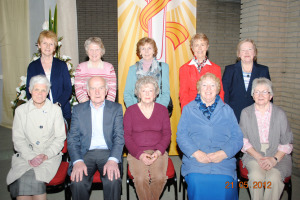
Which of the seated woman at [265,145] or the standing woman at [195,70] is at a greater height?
the standing woman at [195,70]

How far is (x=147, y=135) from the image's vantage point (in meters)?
2.64

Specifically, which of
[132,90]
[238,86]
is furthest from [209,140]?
[132,90]

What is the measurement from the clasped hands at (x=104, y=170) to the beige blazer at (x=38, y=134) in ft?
0.90

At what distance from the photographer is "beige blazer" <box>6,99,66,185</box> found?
98.5 inches

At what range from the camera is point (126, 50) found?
4000 millimetres

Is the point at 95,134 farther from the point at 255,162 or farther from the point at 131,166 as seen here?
the point at 255,162

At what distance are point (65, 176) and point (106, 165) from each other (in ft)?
1.53

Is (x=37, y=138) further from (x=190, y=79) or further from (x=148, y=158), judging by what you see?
(x=190, y=79)

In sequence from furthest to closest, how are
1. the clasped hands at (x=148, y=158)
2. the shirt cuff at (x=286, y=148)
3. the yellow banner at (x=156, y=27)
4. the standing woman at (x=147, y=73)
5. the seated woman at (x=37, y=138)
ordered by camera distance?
the yellow banner at (x=156, y=27), the standing woman at (x=147, y=73), the shirt cuff at (x=286, y=148), the clasped hands at (x=148, y=158), the seated woman at (x=37, y=138)

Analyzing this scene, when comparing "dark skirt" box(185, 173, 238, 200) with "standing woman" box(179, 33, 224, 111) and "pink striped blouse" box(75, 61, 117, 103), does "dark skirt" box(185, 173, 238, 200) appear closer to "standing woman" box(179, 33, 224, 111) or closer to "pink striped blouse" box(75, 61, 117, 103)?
"standing woman" box(179, 33, 224, 111)

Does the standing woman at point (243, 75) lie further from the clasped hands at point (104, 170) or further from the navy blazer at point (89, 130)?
the clasped hands at point (104, 170)

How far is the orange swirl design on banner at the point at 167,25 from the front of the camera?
3.96 m

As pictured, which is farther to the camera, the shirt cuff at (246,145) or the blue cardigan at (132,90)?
the blue cardigan at (132,90)

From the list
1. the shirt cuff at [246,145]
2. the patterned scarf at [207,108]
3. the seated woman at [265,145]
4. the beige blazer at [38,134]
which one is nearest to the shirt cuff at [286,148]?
the seated woman at [265,145]
